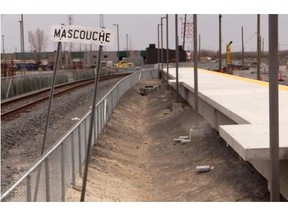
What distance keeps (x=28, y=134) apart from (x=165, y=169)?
5.58 metres

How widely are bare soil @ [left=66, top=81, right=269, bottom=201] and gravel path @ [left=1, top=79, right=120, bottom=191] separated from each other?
1493mm

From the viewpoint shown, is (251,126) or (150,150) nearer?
(251,126)

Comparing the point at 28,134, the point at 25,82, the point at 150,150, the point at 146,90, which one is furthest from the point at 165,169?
the point at 146,90

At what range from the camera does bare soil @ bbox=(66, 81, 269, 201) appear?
10.5 m

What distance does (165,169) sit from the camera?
46.5 feet

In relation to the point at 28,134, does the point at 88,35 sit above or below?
above

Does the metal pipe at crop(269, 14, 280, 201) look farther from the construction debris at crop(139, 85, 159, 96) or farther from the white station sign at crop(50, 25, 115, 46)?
the construction debris at crop(139, 85, 159, 96)

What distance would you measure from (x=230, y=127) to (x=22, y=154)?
6621 millimetres

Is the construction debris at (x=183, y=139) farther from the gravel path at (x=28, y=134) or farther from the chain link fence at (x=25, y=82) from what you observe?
the chain link fence at (x=25, y=82)

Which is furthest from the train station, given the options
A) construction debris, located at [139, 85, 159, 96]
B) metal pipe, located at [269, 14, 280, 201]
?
construction debris, located at [139, 85, 159, 96]

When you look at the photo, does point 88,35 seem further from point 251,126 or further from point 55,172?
point 251,126

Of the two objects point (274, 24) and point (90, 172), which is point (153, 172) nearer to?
point (90, 172)

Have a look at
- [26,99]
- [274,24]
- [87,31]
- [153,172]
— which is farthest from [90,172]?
[26,99]

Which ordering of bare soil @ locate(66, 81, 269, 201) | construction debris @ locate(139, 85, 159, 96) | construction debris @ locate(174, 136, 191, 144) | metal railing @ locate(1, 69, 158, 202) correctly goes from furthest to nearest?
construction debris @ locate(139, 85, 159, 96) → construction debris @ locate(174, 136, 191, 144) → bare soil @ locate(66, 81, 269, 201) → metal railing @ locate(1, 69, 158, 202)
